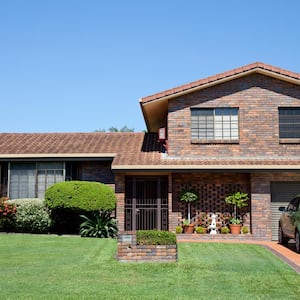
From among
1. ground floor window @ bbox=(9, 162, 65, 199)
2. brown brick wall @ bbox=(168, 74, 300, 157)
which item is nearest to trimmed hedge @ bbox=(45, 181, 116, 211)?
ground floor window @ bbox=(9, 162, 65, 199)

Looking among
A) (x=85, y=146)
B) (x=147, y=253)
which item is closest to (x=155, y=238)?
(x=147, y=253)

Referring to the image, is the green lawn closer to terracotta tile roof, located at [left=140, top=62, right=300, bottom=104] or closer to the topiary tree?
the topiary tree

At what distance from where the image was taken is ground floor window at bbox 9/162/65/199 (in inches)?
760

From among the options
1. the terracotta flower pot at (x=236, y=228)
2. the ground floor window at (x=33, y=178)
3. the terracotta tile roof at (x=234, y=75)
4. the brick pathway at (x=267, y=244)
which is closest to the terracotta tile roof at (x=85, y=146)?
the ground floor window at (x=33, y=178)

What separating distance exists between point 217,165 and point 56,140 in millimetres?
7953

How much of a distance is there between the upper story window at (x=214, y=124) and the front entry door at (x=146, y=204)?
89.5 inches

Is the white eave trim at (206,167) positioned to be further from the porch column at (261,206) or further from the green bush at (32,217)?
the green bush at (32,217)

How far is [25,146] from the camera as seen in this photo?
67.1 ft

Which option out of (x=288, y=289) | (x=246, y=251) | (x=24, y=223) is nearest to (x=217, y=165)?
(x=246, y=251)

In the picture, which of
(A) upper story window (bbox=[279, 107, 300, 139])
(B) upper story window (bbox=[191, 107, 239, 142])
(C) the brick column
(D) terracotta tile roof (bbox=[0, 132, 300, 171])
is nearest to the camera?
(D) terracotta tile roof (bbox=[0, 132, 300, 171])

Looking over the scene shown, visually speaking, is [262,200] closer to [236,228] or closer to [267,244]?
[236,228]

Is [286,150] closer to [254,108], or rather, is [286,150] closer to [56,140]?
[254,108]

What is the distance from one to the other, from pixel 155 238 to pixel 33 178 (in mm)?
9467

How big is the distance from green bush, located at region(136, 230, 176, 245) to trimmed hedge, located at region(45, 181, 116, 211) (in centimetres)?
585
